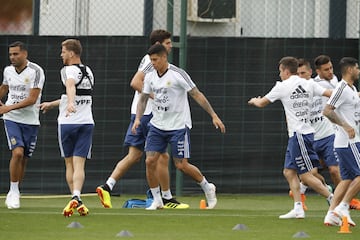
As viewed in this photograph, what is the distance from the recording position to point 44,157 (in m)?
16.5

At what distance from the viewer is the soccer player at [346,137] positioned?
11.4m

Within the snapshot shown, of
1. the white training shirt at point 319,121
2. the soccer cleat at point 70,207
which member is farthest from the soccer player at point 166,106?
the white training shirt at point 319,121

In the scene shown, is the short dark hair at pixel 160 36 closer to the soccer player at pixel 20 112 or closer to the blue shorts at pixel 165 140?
the blue shorts at pixel 165 140

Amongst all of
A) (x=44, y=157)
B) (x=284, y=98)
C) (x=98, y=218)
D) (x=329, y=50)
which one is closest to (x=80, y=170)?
(x=98, y=218)

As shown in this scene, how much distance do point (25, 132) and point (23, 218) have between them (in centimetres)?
183

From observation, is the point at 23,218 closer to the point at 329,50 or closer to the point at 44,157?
the point at 44,157

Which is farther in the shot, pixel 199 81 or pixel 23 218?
pixel 199 81

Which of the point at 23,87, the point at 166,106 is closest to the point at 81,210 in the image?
the point at 166,106

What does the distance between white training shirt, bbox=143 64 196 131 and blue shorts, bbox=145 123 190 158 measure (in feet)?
0.17

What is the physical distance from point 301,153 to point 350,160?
3.16 feet

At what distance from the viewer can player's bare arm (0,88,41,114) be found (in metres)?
13.2

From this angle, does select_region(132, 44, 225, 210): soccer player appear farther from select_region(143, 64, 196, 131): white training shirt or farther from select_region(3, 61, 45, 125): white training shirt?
select_region(3, 61, 45, 125): white training shirt

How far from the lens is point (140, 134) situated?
13953 millimetres

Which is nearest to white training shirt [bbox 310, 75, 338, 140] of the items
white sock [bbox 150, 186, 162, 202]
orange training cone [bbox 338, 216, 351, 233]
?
white sock [bbox 150, 186, 162, 202]
